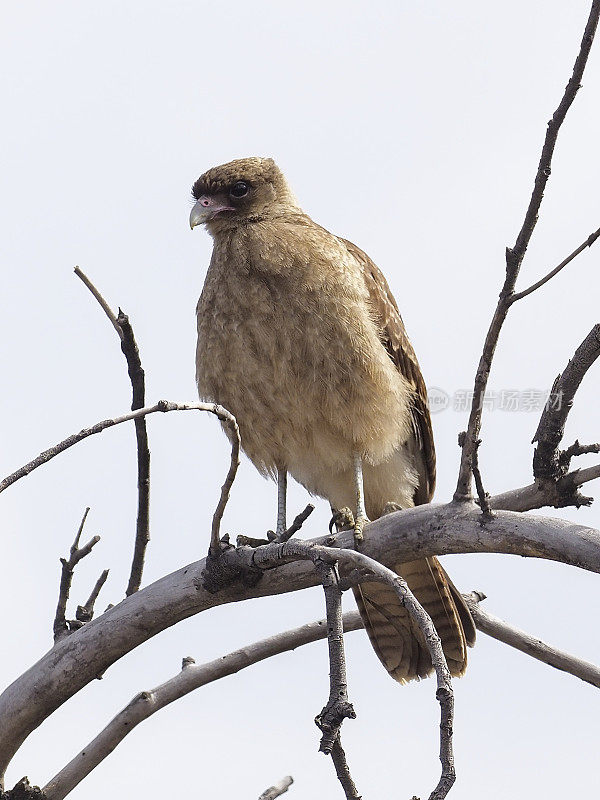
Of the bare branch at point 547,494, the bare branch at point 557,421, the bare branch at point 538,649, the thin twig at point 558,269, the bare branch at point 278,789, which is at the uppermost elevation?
the thin twig at point 558,269

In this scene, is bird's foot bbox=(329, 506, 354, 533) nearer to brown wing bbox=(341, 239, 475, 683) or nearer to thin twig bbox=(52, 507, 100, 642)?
brown wing bbox=(341, 239, 475, 683)

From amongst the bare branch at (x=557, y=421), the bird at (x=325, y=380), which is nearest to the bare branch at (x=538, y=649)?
the bird at (x=325, y=380)

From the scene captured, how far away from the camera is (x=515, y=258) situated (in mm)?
2578

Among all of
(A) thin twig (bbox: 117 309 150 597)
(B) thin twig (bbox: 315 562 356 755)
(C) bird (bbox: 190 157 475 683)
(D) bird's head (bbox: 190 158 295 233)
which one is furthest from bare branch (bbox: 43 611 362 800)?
(D) bird's head (bbox: 190 158 295 233)

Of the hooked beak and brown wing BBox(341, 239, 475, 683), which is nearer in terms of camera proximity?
brown wing BBox(341, 239, 475, 683)

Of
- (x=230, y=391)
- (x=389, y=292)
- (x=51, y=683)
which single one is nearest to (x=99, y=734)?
(x=51, y=683)

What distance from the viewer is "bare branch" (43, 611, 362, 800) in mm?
3332

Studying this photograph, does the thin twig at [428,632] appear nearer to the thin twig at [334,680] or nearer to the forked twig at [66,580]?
the thin twig at [334,680]

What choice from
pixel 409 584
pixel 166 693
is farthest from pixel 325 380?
pixel 166 693

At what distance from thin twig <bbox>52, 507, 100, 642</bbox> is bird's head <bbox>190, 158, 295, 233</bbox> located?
5.77 ft

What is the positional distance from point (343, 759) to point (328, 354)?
86.5 inches

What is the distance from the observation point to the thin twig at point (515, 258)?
242 centimetres

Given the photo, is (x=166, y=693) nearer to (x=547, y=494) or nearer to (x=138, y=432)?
(x=138, y=432)

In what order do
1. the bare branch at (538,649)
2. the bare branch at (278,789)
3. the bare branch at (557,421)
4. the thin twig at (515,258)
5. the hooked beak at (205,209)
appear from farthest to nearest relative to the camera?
the hooked beak at (205,209) → the bare branch at (538,649) → the bare branch at (278,789) → the bare branch at (557,421) → the thin twig at (515,258)
